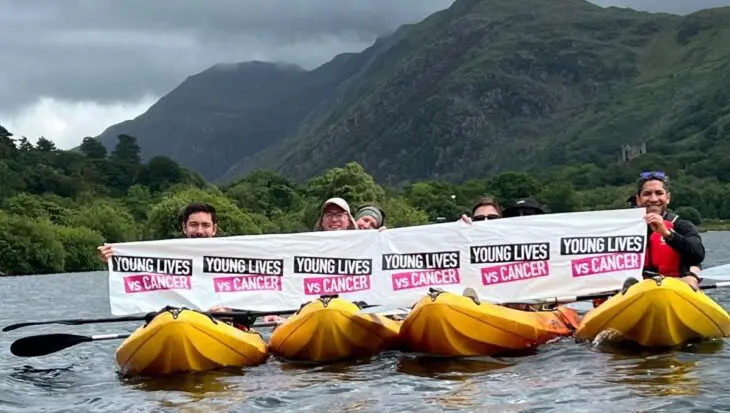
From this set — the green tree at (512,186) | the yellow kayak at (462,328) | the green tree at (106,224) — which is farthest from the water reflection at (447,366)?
the green tree at (512,186)

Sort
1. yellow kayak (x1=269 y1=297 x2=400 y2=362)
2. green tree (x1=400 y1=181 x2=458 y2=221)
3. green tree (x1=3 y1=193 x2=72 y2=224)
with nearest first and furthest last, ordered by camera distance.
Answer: yellow kayak (x1=269 y1=297 x2=400 y2=362) → green tree (x1=3 y1=193 x2=72 y2=224) → green tree (x1=400 y1=181 x2=458 y2=221)

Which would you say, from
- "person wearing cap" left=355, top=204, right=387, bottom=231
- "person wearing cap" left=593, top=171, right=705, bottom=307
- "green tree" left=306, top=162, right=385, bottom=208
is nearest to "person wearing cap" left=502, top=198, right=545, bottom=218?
"person wearing cap" left=593, top=171, right=705, bottom=307

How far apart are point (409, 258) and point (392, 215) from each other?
9485cm

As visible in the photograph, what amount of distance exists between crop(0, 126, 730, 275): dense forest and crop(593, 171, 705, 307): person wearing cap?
2850 inches

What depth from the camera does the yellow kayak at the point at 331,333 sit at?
41.8ft

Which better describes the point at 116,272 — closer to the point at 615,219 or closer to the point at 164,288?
the point at 164,288

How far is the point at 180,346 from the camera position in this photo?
1221cm

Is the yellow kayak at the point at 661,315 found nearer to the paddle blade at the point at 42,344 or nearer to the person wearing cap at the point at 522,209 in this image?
the person wearing cap at the point at 522,209

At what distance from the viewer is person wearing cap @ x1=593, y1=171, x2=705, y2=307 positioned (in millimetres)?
13188

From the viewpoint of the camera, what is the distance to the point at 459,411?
30.6 ft

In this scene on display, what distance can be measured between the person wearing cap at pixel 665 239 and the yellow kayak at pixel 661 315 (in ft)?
2.05

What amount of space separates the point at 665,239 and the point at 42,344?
32.2 ft

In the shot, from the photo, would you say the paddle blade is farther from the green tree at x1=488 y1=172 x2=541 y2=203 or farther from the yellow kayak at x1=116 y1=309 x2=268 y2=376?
the green tree at x1=488 y1=172 x2=541 y2=203

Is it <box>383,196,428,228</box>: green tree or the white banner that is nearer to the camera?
the white banner
